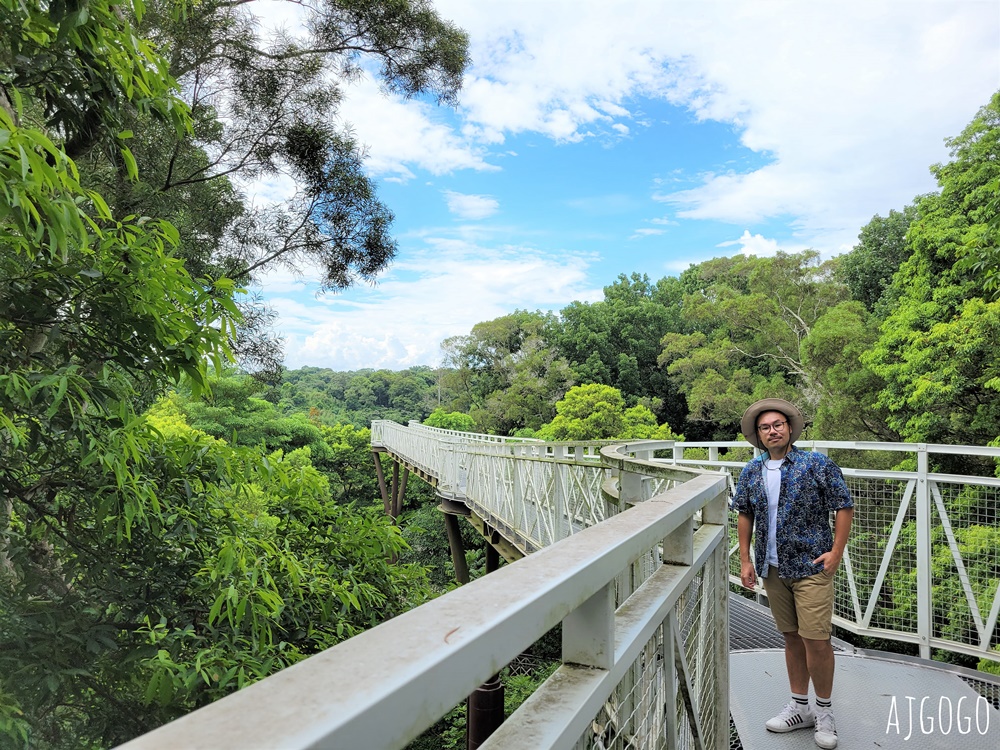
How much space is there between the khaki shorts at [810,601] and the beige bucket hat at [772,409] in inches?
21.8

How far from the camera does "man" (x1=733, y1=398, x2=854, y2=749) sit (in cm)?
243

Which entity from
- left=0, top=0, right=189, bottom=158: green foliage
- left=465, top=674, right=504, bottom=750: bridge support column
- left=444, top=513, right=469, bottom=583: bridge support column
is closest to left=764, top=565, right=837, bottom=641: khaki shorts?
left=465, top=674, right=504, bottom=750: bridge support column

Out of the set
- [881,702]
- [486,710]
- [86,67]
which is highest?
[86,67]

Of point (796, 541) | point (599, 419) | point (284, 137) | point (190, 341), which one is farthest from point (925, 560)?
point (599, 419)

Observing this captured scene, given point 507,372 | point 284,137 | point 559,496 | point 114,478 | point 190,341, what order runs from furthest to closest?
point 507,372
point 284,137
point 559,496
point 114,478
point 190,341

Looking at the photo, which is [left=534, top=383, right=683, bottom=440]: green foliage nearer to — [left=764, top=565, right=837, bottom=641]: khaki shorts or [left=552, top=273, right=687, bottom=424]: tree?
[left=552, top=273, right=687, bottom=424]: tree

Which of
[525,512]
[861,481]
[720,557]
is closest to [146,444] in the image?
[720,557]

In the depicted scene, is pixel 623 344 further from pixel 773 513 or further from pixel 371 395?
pixel 371 395

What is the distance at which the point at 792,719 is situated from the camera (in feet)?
8.86

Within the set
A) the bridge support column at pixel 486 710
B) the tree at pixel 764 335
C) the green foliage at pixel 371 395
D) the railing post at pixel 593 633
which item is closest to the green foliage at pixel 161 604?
the bridge support column at pixel 486 710

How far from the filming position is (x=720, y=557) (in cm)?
212

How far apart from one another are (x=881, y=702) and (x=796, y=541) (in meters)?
1.29

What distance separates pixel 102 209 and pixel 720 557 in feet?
7.25

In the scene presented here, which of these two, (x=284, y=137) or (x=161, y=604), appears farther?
(x=284, y=137)
